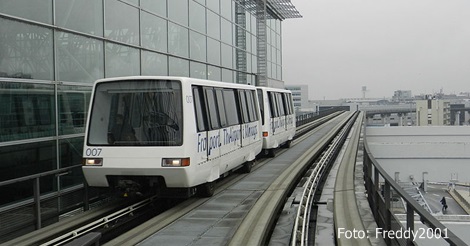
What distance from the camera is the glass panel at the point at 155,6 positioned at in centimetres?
1602

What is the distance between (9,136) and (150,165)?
116 inches

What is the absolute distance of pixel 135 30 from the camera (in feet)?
50.3

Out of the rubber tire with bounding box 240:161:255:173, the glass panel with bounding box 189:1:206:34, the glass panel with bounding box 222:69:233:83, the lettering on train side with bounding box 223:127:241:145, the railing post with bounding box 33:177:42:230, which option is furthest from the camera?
the glass panel with bounding box 222:69:233:83

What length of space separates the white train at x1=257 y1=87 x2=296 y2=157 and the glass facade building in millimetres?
3525

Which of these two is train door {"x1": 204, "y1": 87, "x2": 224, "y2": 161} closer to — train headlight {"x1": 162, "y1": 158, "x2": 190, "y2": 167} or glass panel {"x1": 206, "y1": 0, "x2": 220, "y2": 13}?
train headlight {"x1": 162, "y1": 158, "x2": 190, "y2": 167}

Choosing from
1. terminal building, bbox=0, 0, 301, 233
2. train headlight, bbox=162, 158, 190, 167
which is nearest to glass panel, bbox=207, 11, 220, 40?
terminal building, bbox=0, 0, 301, 233

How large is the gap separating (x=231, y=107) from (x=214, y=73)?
10.3 m

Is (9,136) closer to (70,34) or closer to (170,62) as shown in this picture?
(70,34)

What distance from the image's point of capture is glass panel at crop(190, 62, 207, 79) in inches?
791

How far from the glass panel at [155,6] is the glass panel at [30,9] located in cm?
517

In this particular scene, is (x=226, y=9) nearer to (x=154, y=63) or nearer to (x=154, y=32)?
(x=154, y=32)

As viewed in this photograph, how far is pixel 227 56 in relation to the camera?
82.7ft

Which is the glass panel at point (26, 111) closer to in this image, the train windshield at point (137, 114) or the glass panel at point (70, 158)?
the glass panel at point (70, 158)

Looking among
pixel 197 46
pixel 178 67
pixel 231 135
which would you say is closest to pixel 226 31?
pixel 197 46
